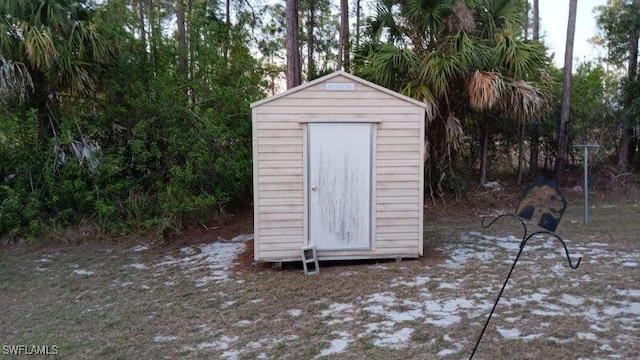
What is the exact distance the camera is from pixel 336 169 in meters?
5.37

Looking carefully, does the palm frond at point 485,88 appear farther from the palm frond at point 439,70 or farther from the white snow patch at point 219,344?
the white snow patch at point 219,344

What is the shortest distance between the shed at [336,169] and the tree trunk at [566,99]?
20.1ft

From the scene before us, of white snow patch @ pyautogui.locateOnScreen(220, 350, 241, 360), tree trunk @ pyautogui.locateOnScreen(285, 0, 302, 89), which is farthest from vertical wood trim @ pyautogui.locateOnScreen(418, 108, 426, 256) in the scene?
tree trunk @ pyautogui.locateOnScreen(285, 0, 302, 89)

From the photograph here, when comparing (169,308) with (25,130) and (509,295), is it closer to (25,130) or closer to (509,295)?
(509,295)

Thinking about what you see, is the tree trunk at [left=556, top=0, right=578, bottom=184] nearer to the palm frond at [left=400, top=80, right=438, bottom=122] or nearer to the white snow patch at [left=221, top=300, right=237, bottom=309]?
the palm frond at [left=400, top=80, right=438, bottom=122]

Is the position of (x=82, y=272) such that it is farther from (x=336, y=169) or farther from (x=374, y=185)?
(x=374, y=185)

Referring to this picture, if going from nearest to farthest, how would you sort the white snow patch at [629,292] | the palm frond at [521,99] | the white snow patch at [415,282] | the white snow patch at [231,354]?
the white snow patch at [231,354]
the white snow patch at [629,292]
the white snow patch at [415,282]
the palm frond at [521,99]

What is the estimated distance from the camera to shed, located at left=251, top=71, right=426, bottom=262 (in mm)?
5270

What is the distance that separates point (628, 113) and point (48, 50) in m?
10.5

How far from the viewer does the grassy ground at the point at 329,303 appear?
11.3 ft

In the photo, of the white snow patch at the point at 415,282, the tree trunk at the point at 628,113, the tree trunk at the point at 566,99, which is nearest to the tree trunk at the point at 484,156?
the tree trunk at the point at 566,99

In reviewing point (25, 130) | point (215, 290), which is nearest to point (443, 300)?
point (215, 290)

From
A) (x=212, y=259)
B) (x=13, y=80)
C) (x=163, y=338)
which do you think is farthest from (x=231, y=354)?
(x=13, y=80)

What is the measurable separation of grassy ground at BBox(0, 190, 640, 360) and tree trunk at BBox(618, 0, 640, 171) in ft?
16.1
